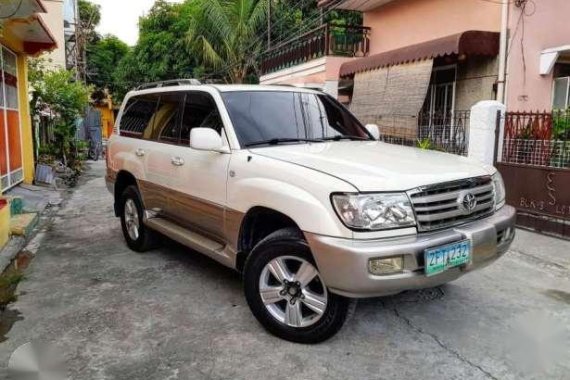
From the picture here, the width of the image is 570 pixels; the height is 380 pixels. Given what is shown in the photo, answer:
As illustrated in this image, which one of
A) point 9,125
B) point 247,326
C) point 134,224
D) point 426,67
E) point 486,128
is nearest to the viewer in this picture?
point 247,326

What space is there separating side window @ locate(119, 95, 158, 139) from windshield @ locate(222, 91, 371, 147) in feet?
4.93

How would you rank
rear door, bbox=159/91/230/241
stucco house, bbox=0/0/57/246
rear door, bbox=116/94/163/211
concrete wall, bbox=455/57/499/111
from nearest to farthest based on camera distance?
rear door, bbox=159/91/230/241
rear door, bbox=116/94/163/211
stucco house, bbox=0/0/57/246
concrete wall, bbox=455/57/499/111

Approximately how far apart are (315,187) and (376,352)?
1212 mm

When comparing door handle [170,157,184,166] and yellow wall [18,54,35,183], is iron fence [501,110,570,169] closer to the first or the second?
door handle [170,157,184,166]

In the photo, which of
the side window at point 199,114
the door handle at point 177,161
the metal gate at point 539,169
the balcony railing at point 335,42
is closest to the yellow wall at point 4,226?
the door handle at point 177,161

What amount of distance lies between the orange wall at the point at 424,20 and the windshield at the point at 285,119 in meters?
6.17

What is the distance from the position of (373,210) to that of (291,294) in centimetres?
88

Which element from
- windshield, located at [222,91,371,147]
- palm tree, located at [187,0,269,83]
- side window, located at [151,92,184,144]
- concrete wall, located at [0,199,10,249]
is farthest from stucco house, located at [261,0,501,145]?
palm tree, located at [187,0,269,83]

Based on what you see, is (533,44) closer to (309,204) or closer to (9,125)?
(309,204)

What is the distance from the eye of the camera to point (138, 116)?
18.9ft

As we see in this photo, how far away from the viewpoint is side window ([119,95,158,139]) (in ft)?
18.1

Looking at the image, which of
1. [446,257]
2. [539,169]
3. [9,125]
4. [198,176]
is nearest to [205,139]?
[198,176]

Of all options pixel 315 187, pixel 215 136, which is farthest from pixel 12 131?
pixel 315 187

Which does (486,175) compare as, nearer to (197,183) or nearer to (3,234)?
(197,183)
